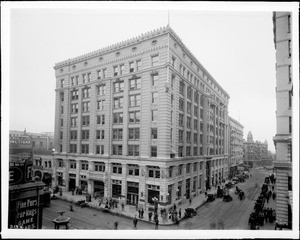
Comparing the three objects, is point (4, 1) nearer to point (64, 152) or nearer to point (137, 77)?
point (137, 77)

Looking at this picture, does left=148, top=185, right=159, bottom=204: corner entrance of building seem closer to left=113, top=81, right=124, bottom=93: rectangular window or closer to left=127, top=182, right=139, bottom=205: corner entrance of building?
left=127, top=182, right=139, bottom=205: corner entrance of building

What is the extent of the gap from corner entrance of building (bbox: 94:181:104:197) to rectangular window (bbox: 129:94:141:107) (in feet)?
29.4

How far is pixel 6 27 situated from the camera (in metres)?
11.3

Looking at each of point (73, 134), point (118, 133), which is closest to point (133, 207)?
point (118, 133)

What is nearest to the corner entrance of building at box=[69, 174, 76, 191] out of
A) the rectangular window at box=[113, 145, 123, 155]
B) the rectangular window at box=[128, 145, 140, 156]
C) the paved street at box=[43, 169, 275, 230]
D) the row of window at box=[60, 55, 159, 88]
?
the paved street at box=[43, 169, 275, 230]

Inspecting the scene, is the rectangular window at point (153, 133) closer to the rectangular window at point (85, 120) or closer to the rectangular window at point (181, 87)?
the rectangular window at point (181, 87)

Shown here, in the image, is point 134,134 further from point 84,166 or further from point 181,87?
point 84,166

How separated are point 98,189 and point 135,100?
1018 cm

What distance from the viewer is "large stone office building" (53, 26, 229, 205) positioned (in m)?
19.9

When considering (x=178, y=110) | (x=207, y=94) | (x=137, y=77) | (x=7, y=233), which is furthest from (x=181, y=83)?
(x=7, y=233)

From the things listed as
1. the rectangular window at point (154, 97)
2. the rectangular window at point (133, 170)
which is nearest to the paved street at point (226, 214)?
the rectangular window at point (133, 170)

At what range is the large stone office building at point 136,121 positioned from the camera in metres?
19.9

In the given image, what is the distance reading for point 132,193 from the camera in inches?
824

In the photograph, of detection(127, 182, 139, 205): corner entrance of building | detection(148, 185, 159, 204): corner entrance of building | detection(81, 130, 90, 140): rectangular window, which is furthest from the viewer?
detection(81, 130, 90, 140): rectangular window
